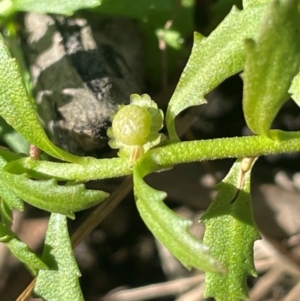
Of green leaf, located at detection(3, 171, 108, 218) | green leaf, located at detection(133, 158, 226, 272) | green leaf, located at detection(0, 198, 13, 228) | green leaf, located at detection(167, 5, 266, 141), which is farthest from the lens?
green leaf, located at detection(0, 198, 13, 228)

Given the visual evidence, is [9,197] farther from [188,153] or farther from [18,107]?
[188,153]

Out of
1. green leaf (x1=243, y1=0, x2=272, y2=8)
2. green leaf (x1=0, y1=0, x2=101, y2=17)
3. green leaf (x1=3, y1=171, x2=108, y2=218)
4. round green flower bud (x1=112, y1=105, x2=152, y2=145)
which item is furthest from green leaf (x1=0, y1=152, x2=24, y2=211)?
green leaf (x1=243, y1=0, x2=272, y2=8)

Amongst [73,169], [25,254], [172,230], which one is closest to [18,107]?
[73,169]

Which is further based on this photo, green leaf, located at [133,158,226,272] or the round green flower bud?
the round green flower bud

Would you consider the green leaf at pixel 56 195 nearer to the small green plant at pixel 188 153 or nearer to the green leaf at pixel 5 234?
the small green plant at pixel 188 153

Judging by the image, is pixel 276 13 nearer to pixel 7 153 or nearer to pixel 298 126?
pixel 7 153

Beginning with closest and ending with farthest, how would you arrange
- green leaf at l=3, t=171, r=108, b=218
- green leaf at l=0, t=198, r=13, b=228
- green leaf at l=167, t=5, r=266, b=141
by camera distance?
green leaf at l=3, t=171, r=108, b=218 → green leaf at l=167, t=5, r=266, b=141 → green leaf at l=0, t=198, r=13, b=228

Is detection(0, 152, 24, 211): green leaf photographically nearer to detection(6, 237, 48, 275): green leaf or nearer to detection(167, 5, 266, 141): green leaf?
detection(6, 237, 48, 275): green leaf

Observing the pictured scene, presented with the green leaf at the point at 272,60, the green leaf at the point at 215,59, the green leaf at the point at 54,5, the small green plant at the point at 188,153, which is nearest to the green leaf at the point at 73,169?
the small green plant at the point at 188,153

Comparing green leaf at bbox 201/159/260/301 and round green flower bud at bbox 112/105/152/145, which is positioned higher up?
round green flower bud at bbox 112/105/152/145

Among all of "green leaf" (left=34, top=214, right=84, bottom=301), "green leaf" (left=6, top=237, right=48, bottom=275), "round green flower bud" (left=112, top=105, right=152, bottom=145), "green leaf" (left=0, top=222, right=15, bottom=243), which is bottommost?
"green leaf" (left=34, top=214, right=84, bottom=301)
